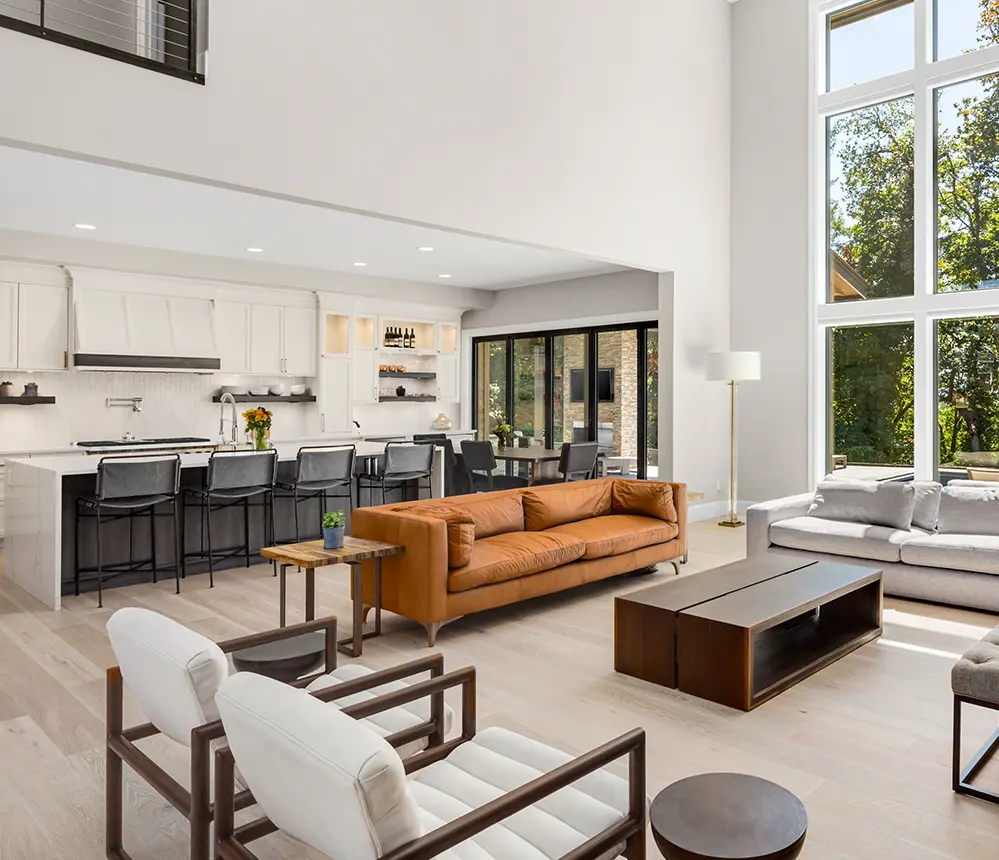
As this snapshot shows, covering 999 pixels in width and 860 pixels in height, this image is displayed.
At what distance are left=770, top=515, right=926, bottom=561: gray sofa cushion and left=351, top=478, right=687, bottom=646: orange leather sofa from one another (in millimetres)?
737

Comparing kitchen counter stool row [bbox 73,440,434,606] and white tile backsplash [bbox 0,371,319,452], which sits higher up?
white tile backsplash [bbox 0,371,319,452]

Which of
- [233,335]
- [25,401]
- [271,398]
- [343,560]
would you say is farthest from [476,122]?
[25,401]

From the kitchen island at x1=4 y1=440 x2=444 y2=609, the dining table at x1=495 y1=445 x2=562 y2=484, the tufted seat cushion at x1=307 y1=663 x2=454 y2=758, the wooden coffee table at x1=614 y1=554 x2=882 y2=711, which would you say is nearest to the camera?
the tufted seat cushion at x1=307 y1=663 x2=454 y2=758

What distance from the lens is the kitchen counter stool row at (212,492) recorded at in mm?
5062

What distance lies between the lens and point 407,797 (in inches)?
55.5

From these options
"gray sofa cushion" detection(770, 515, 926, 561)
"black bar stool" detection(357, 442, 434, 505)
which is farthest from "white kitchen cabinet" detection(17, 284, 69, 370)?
"gray sofa cushion" detection(770, 515, 926, 561)

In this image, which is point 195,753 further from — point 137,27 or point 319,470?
point 137,27

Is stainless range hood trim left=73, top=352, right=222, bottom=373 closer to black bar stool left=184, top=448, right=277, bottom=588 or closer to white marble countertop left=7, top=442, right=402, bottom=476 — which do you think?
white marble countertop left=7, top=442, right=402, bottom=476

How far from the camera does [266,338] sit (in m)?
9.04

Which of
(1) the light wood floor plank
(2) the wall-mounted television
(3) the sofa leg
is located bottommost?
(1) the light wood floor plank

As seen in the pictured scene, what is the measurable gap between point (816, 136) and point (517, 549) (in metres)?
5.97

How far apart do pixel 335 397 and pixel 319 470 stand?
3.85 metres

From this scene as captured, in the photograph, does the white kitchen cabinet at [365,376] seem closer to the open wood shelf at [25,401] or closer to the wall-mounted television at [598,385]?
the wall-mounted television at [598,385]

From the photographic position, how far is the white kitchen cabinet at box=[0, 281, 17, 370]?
714 centimetres
